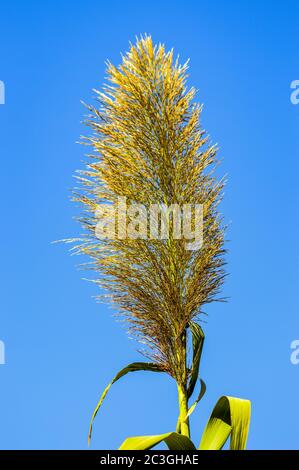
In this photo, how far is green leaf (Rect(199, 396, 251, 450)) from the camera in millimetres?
4418

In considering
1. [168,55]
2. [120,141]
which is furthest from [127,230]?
[168,55]

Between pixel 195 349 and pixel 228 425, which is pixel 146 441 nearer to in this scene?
pixel 228 425

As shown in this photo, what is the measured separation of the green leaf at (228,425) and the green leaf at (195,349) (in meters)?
0.24

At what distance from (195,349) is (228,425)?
1.75 ft

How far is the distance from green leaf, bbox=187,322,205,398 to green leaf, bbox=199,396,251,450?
0.24m

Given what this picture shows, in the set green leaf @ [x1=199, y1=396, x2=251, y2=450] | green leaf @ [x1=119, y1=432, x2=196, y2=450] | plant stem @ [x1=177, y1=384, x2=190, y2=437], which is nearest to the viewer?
green leaf @ [x1=119, y1=432, x2=196, y2=450]

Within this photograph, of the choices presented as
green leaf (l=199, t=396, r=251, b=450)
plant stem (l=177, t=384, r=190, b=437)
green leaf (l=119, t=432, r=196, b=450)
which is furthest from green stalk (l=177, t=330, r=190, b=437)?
green leaf (l=119, t=432, r=196, b=450)

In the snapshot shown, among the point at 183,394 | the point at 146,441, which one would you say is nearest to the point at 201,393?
the point at 183,394

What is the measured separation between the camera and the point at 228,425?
4.44 m

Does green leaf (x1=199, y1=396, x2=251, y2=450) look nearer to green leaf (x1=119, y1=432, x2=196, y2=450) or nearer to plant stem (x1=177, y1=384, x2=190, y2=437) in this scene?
plant stem (x1=177, y1=384, x2=190, y2=437)

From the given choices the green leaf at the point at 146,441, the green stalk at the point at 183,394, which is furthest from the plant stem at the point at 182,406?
the green leaf at the point at 146,441
